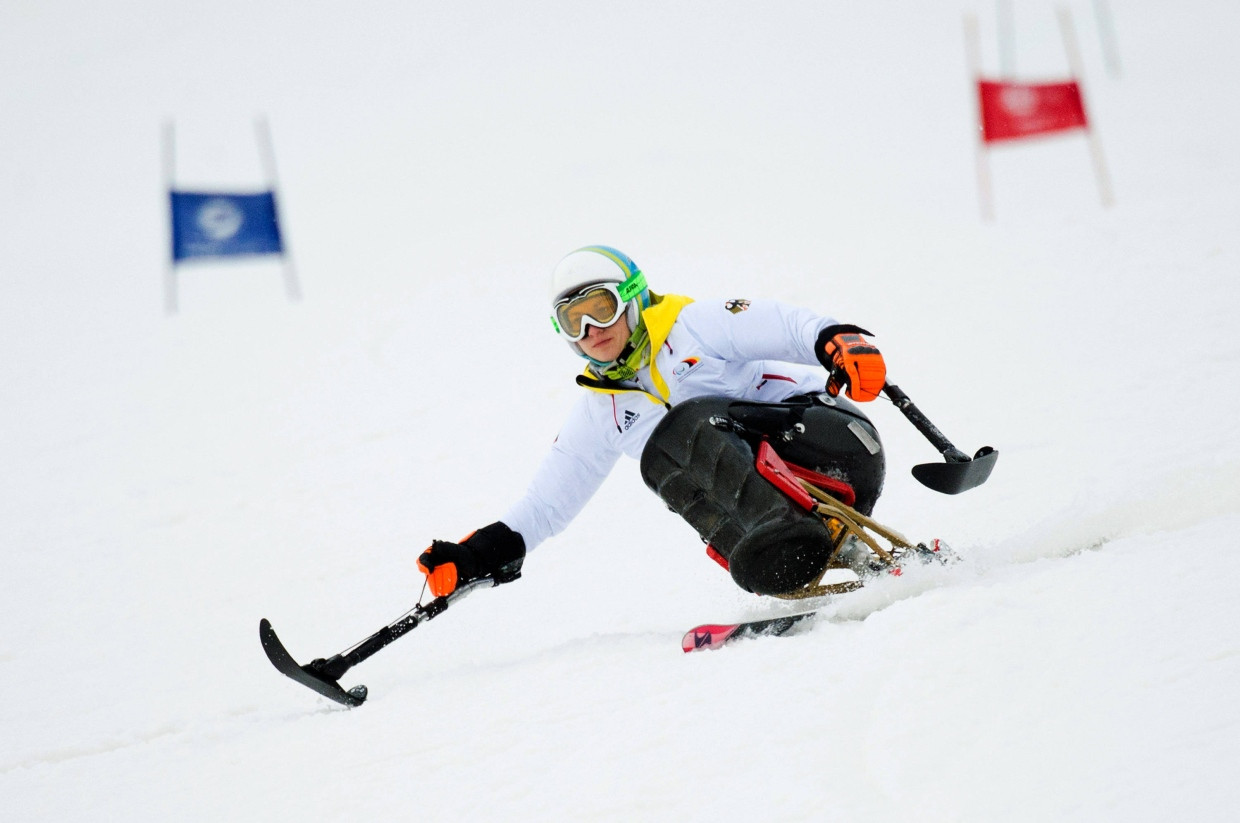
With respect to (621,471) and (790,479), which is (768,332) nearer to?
(790,479)

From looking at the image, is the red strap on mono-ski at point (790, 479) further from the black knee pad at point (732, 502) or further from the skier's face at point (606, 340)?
the skier's face at point (606, 340)

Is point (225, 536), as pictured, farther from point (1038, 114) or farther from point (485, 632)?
point (1038, 114)

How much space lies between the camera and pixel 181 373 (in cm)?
932

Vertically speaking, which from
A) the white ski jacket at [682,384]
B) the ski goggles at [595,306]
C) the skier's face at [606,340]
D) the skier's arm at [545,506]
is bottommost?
the skier's arm at [545,506]

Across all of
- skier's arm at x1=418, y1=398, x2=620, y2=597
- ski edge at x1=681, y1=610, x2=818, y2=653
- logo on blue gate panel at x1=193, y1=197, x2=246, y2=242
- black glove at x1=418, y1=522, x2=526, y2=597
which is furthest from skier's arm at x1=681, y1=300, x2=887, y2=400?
logo on blue gate panel at x1=193, y1=197, x2=246, y2=242

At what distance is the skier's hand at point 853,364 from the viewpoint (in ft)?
11.4

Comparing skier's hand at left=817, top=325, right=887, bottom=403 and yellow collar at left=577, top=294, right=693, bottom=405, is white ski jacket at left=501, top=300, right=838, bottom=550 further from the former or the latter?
skier's hand at left=817, top=325, right=887, bottom=403

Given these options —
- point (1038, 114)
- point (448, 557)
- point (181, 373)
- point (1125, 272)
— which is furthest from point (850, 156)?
point (448, 557)

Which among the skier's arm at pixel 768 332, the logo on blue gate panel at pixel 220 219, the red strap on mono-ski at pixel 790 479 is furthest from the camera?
the logo on blue gate panel at pixel 220 219

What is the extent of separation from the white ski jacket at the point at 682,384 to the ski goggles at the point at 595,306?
0.67 ft

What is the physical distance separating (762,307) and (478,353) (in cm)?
553

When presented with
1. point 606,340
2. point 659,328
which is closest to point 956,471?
point 659,328

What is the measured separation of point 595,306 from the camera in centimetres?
388

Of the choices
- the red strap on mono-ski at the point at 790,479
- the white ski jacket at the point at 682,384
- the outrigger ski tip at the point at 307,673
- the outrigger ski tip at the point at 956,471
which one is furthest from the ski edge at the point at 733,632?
the outrigger ski tip at the point at 307,673
